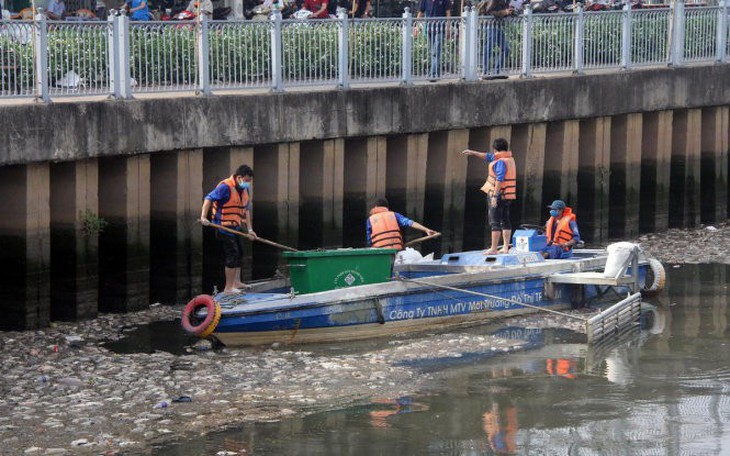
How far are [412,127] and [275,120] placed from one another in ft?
9.08

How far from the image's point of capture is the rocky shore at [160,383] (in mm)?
13984

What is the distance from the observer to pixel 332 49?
22.2 meters

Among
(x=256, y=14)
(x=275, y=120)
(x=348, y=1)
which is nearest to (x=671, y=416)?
(x=275, y=120)

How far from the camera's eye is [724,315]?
20359mm

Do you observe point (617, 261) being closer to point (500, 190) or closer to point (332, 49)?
point (500, 190)

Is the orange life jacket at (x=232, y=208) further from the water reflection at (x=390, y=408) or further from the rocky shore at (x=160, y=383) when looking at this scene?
the water reflection at (x=390, y=408)

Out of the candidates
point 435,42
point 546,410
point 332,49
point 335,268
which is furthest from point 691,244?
point 546,410

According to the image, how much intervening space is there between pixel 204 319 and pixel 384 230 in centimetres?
302

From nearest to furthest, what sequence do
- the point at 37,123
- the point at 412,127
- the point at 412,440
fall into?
1. the point at 412,440
2. the point at 37,123
3. the point at 412,127

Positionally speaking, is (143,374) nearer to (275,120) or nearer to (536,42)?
(275,120)

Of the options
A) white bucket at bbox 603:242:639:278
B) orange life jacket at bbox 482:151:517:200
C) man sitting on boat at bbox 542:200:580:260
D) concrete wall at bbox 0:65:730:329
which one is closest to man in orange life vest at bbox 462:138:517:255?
orange life jacket at bbox 482:151:517:200

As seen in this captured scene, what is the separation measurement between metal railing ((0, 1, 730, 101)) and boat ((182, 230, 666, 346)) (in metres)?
3.44

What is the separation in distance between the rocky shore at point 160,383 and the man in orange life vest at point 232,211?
1.24m

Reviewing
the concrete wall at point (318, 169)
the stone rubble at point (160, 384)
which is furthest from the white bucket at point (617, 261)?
the concrete wall at point (318, 169)
